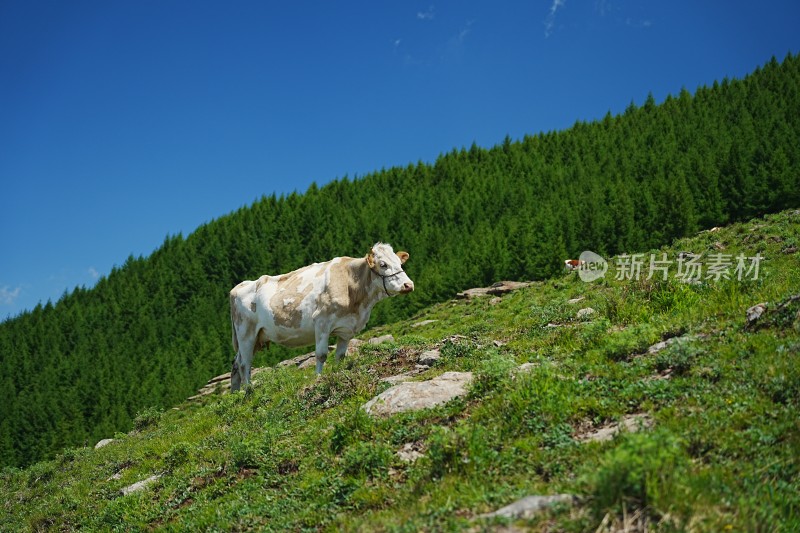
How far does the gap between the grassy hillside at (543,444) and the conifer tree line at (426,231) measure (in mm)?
58096

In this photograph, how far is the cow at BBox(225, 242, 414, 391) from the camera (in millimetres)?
13641

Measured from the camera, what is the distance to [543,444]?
5.87 meters

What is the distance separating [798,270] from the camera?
11.1 meters

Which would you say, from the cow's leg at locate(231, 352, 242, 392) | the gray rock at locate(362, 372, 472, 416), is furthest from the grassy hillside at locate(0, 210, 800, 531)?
the cow's leg at locate(231, 352, 242, 392)

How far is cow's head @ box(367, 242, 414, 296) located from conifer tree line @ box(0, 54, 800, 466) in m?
54.6

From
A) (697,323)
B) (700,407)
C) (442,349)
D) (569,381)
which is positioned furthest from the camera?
(442,349)

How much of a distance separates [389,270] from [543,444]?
8.07m

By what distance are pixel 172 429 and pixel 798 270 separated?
14.4m

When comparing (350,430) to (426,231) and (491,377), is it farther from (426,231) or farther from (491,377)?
(426,231)

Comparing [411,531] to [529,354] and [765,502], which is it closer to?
[765,502]

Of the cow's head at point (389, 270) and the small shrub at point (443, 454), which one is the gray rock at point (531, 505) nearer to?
the small shrub at point (443, 454)

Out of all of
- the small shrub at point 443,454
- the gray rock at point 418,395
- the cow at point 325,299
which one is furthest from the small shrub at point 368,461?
the cow at point 325,299

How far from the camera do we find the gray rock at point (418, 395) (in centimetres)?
779

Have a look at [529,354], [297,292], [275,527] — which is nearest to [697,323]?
[529,354]
